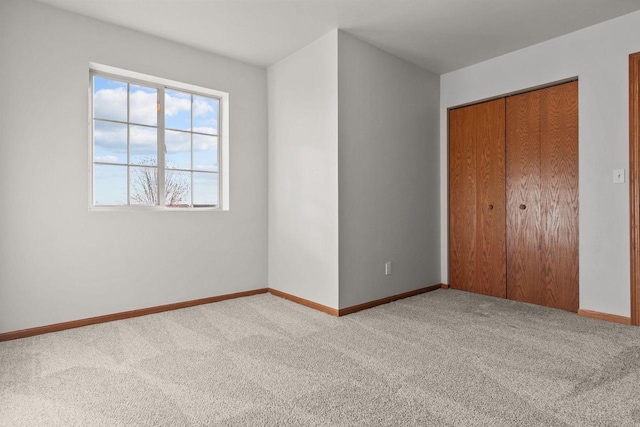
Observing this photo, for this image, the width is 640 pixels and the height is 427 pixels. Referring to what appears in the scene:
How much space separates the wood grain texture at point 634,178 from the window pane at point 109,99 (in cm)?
421

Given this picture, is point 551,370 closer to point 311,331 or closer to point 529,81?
point 311,331

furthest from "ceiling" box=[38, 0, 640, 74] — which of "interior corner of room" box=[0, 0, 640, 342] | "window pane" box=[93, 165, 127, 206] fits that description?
"window pane" box=[93, 165, 127, 206]

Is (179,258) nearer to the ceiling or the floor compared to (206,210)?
nearer to the floor

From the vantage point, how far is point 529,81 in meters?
3.51

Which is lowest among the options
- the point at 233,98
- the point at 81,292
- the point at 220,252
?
the point at 81,292

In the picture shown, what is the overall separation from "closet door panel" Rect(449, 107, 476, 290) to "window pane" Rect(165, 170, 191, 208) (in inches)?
115

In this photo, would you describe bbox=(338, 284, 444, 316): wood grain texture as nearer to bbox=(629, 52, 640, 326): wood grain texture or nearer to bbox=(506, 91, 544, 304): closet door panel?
bbox=(506, 91, 544, 304): closet door panel

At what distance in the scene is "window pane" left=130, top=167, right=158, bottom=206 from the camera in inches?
131

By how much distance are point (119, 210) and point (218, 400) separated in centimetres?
205

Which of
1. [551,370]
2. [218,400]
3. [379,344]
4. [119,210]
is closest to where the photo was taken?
[218,400]

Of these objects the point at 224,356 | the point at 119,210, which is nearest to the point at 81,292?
the point at 119,210

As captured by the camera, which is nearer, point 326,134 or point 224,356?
point 224,356

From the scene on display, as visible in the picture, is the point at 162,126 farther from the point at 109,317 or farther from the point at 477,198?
the point at 477,198

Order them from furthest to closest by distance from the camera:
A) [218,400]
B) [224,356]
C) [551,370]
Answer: [224,356]
[551,370]
[218,400]
